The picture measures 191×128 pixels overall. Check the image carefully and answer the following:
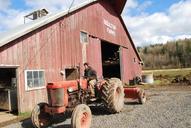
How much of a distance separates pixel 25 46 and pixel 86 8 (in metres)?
6.58

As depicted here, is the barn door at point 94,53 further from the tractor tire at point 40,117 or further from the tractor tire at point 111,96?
the tractor tire at point 40,117

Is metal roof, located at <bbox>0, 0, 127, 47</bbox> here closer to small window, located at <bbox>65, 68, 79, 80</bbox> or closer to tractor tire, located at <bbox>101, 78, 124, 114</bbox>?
small window, located at <bbox>65, 68, 79, 80</bbox>

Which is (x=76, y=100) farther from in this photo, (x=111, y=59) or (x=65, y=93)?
(x=111, y=59)

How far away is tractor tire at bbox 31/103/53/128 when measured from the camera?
9.27 meters

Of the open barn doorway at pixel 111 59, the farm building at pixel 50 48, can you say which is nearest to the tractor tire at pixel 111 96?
the farm building at pixel 50 48

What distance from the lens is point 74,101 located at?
982 centimetres

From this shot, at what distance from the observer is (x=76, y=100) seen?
9.94m

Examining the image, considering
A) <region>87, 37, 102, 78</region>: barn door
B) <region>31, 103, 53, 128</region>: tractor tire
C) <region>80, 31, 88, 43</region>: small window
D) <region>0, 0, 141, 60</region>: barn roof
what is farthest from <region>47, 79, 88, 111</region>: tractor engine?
<region>87, 37, 102, 78</region>: barn door

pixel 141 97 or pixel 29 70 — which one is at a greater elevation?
pixel 29 70

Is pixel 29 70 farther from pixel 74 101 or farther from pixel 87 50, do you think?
pixel 87 50

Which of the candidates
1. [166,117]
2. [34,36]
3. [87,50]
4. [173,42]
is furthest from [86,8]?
[173,42]

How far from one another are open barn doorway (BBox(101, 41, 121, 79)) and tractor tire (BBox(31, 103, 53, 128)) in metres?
16.2

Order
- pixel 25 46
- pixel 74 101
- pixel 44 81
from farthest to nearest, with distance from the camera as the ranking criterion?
pixel 44 81, pixel 25 46, pixel 74 101

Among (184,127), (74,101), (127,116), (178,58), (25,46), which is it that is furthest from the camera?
(178,58)
